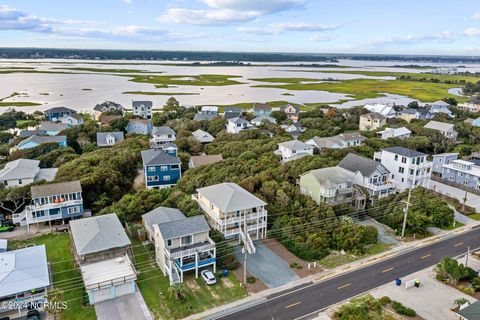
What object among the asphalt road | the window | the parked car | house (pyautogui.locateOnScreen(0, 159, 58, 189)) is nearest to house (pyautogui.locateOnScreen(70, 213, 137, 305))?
the window

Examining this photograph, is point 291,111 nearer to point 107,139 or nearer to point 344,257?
point 107,139

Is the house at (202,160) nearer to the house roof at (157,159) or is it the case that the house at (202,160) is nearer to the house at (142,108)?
the house roof at (157,159)

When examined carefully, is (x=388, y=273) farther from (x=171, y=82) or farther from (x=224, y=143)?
(x=171, y=82)

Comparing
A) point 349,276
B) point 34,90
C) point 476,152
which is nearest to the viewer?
point 349,276

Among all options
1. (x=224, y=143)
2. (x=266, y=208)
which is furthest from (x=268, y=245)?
(x=224, y=143)

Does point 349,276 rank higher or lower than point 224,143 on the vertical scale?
lower

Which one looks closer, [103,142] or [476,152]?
[476,152]

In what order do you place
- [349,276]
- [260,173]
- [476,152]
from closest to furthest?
[349,276] → [260,173] → [476,152]


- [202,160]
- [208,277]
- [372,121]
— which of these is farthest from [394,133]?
[208,277]
